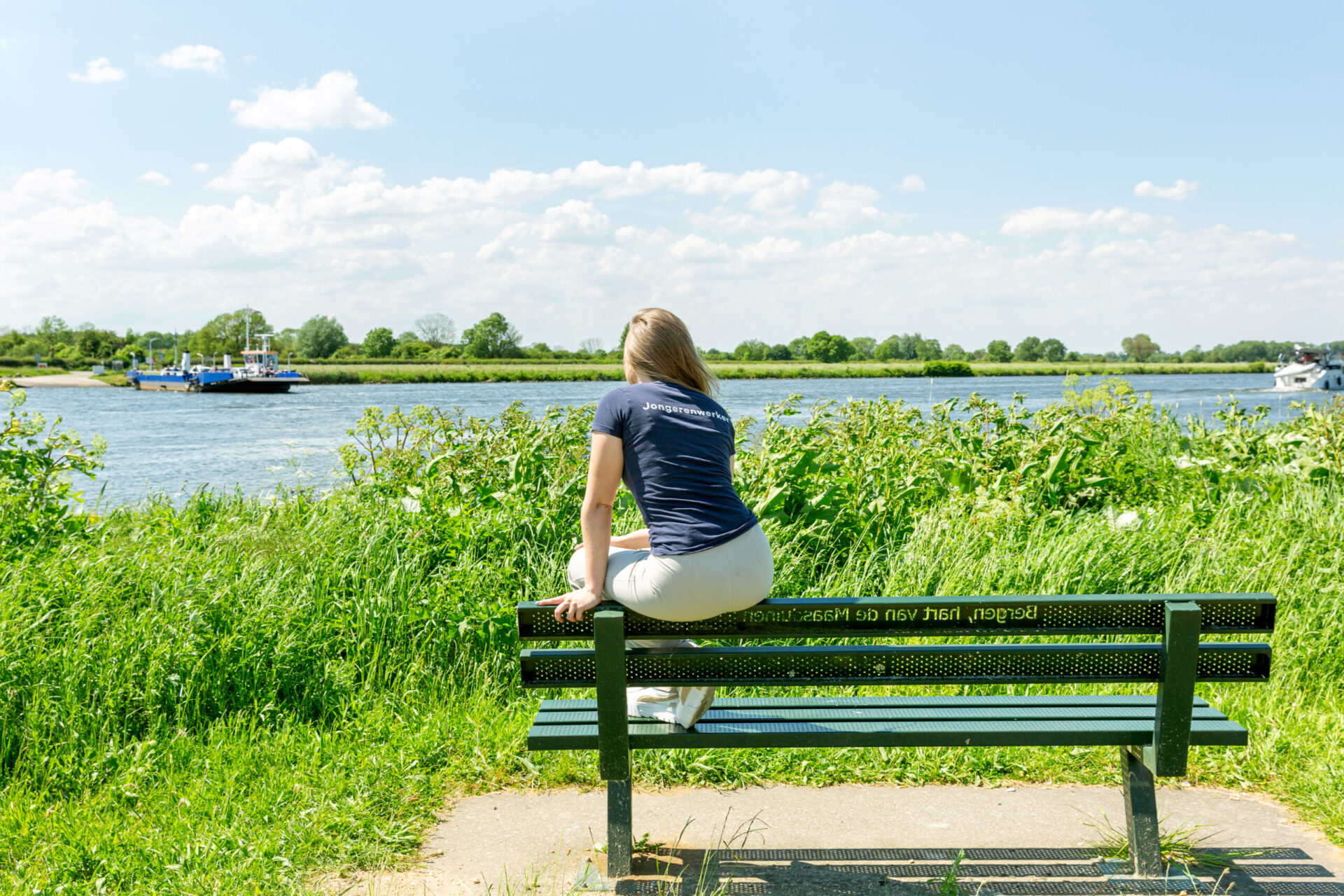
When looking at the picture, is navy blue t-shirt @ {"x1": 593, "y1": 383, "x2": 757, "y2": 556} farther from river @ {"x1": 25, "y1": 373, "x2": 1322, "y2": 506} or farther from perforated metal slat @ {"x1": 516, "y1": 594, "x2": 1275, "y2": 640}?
river @ {"x1": 25, "y1": 373, "x2": 1322, "y2": 506}

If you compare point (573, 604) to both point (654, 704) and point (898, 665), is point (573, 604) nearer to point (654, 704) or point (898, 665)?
point (654, 704)

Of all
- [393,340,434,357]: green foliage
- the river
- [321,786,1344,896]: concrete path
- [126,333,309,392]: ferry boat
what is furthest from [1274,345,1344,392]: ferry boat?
[393,340,434,357]: green foliage

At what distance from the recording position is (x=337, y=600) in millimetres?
4648

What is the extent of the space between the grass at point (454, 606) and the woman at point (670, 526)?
1000mm

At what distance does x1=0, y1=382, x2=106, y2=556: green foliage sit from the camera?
221 inches

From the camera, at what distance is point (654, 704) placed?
2799 mm

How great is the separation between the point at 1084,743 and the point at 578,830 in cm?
154

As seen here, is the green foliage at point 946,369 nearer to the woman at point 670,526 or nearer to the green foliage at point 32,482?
the green foliage at point 32,482

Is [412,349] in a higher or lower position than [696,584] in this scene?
higher

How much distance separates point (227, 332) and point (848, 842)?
112209 mm

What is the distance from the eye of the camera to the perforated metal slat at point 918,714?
2.76 m

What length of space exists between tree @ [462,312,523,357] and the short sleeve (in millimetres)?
97509

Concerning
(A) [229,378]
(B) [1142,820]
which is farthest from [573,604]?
(A) [229,378]

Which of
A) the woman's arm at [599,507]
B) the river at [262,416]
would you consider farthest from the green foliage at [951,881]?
the river at [262,416]
